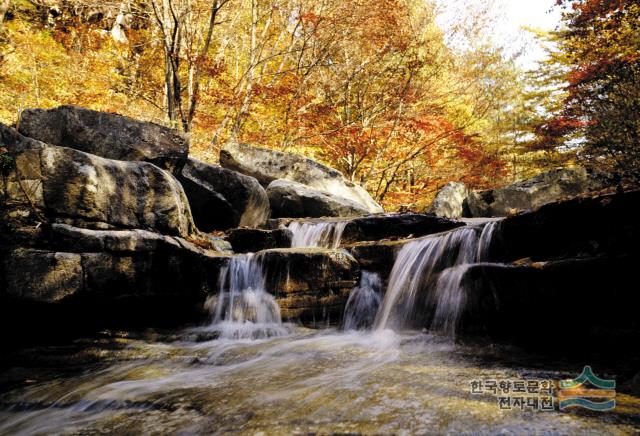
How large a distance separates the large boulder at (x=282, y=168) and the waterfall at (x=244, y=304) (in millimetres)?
5374

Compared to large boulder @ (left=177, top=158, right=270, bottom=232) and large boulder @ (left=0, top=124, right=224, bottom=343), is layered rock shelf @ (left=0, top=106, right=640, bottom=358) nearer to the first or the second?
large boulder @ (left=0, top=124, right=224, bottom=343)

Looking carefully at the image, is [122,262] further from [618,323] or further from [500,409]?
[618,323]

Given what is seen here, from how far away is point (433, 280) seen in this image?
181 inches

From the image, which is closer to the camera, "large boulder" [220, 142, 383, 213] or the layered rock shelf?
the layered rock shelf

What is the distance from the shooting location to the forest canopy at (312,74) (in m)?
10.9

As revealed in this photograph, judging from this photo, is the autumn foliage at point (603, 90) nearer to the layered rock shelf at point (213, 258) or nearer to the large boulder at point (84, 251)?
the layered rock shelf at point (213, 258)

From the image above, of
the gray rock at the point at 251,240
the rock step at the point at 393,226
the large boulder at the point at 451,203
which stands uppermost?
the large boulder at the point at 451,203

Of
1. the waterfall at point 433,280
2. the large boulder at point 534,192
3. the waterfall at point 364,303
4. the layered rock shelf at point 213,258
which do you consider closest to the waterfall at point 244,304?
the layered rock shelf at point 213,258

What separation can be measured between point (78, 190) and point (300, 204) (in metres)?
5.36

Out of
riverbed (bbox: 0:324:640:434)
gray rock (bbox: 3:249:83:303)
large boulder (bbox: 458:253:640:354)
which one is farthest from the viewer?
gray rock (bbox: 3:249:83:303)

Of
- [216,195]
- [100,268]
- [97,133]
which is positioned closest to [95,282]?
[100,268]

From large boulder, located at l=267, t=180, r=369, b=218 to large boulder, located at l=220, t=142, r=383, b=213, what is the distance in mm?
955

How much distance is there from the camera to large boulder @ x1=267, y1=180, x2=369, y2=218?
9.20 metres

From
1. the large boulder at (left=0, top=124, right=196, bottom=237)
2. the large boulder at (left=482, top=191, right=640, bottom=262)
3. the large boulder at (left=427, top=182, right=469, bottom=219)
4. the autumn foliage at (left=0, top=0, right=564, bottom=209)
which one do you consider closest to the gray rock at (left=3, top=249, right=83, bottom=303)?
the large boulder at (left=0, top=124, right=196, bottom=237)
